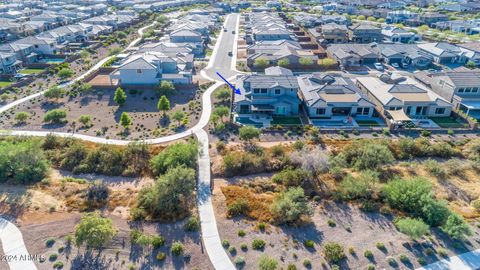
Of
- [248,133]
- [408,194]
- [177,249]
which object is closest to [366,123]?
[248,133]

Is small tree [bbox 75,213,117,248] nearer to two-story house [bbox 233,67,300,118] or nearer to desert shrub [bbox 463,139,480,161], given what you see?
two-story house [bbox 233,67,300,118]

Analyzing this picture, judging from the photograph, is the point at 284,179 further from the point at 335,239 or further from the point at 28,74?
the point at 28,74

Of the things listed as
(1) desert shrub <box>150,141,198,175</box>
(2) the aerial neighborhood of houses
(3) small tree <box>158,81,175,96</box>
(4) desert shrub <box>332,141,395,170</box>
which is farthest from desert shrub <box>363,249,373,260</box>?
(3) small tree <box>158,81,175,96</box>

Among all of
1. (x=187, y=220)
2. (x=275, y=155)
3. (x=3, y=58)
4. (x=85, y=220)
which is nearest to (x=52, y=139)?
(x=85, y=220)

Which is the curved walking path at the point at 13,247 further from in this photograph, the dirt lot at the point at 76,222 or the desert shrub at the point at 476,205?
the desert shrub at the point at 476,205

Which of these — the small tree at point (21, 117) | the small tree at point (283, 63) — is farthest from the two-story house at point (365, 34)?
the small tree at point (21, 117)
